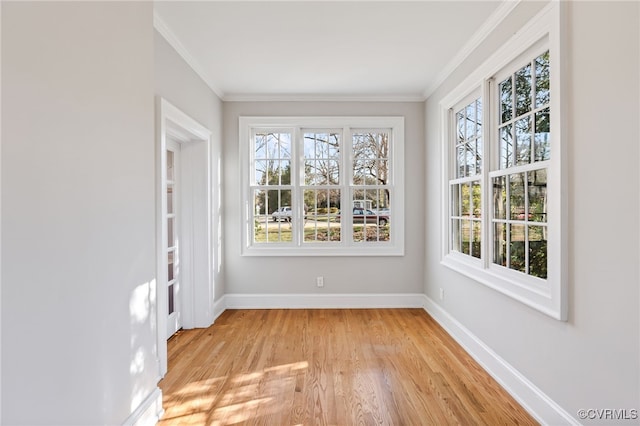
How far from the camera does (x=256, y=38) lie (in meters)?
2.78

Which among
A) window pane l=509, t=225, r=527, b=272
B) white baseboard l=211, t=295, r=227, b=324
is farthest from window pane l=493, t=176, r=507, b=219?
white baseboard l=211, t=295, r=227, b=324

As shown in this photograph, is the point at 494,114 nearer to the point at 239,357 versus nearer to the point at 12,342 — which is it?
the point at 239,357

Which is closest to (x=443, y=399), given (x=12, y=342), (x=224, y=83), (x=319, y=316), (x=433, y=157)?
(x=319, y=316)

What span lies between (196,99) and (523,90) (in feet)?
9.25

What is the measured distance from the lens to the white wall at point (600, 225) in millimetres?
1438

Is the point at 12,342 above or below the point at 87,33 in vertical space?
below

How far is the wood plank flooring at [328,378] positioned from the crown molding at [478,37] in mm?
A: 2627

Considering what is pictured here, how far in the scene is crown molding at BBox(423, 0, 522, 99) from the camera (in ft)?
7.62

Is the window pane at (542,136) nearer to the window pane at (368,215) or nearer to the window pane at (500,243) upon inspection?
the window pane at (500,243)

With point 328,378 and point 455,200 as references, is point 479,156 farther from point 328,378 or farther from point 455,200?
point 328,378

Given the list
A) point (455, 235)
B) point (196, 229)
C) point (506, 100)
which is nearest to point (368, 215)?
point (455, 235)

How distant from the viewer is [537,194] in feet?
6.89

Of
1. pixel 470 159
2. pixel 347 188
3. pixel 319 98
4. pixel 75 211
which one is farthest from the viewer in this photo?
pixel 347 188

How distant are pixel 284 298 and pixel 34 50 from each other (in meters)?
3.53
